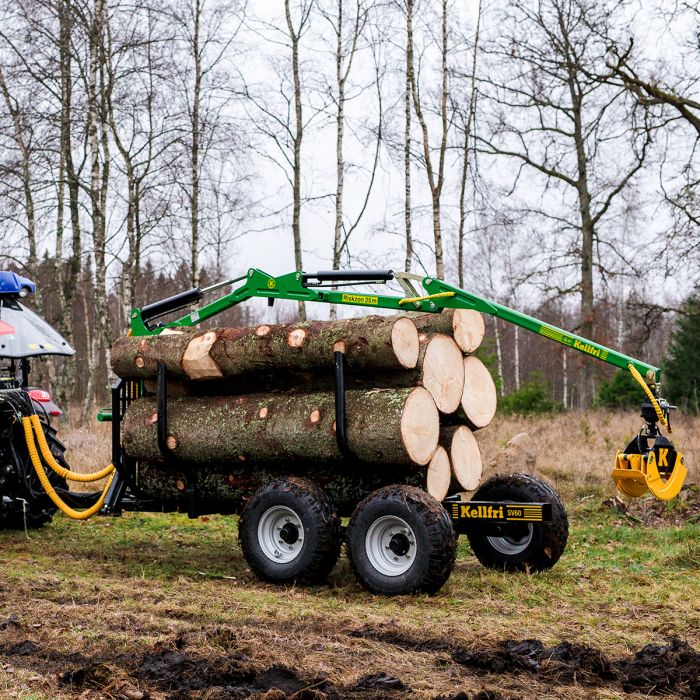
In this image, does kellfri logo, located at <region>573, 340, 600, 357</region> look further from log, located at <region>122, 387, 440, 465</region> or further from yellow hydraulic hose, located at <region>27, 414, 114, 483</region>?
yellow hydraulic hose, located at <region>27, 414, 114, 483</region>

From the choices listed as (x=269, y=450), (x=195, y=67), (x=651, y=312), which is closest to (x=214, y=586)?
(x=269, y=450)

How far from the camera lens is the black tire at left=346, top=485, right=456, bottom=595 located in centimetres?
679

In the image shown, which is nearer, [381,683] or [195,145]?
[381,683]

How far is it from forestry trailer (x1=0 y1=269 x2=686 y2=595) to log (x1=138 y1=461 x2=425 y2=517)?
0.01m

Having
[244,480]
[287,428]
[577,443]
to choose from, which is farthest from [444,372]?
[577,443]

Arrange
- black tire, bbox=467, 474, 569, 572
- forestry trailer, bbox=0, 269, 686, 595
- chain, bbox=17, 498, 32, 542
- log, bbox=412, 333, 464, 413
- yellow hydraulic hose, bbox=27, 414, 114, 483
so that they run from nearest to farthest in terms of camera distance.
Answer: forestry trailer, bbox=0, 269, 686, 595 < log, bbox=412, 333, 464, 413 < black tire, bbox=467, 474, 569, 572 < yellow hydraulic hose, bbox=27, 414, 114, 483 < chain, bbox=17, 498, 32, 542

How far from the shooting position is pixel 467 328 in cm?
802

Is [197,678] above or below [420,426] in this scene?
below

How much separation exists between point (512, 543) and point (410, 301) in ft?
7.36

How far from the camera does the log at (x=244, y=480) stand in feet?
25.0

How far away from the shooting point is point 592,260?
84.1 feet

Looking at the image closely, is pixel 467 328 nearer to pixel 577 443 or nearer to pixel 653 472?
pixel 653 472

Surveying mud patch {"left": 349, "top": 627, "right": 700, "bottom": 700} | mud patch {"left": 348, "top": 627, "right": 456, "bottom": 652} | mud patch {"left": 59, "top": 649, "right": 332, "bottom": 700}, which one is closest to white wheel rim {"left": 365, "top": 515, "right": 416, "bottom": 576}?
mud patch {"left": 348, "top": 627, "right": 456, "bottom": 652}

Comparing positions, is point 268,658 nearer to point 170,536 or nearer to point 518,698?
point 518,698
